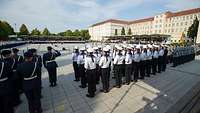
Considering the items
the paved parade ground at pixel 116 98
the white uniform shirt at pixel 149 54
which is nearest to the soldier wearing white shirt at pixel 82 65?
the paved parade ground at pixel 116 98

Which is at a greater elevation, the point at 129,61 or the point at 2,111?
Answer: the point at 129,61

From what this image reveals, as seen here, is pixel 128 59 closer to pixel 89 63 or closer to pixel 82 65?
pixel 82 65

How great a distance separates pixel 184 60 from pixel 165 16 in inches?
3454

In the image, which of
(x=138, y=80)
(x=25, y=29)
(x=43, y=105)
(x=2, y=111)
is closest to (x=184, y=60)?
(x=138, y=80)

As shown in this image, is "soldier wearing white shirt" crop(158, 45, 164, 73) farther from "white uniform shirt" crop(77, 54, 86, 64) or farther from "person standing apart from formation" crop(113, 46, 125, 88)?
"white uniform shirt" crop(77, 54, 86, 64)

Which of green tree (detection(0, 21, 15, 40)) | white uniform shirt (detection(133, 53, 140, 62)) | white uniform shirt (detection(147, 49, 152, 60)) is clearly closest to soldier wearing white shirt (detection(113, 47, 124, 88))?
white uniform shirt (detection(133, 53, 140, 62))

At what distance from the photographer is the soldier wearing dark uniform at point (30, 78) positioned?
14.7ft

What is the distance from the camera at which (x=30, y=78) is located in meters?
4.58

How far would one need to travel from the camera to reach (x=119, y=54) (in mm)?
7754

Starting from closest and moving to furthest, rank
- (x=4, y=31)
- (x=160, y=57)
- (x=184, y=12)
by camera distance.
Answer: (x=160, y=57) < (x=4, y=31) < (x=184, y=12)

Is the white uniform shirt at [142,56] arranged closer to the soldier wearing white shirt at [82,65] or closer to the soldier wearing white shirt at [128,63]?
the soldier wearing white shirt at [128,63]

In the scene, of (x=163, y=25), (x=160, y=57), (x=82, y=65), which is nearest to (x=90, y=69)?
(x=82, y=65)

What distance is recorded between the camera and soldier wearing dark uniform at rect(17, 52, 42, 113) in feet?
14.7

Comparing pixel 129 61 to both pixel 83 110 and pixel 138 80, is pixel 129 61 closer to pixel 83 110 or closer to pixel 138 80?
pixel 138 80
